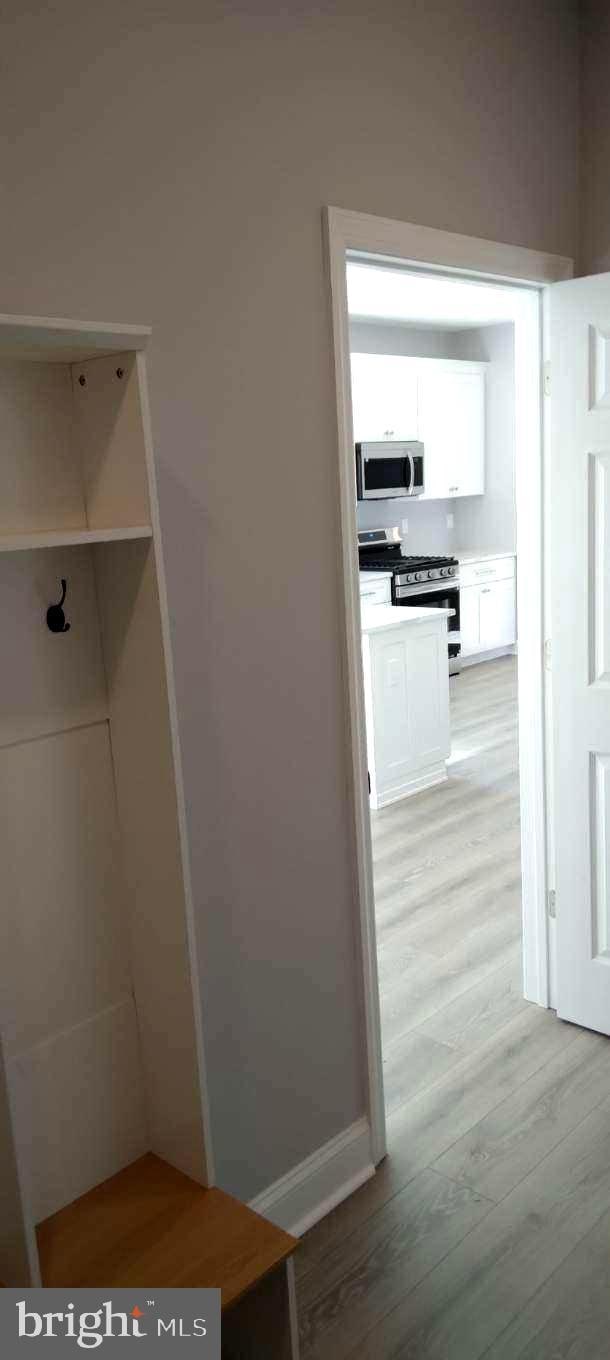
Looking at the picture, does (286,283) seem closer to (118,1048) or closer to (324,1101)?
(118,1048)

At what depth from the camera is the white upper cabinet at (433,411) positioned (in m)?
7.11

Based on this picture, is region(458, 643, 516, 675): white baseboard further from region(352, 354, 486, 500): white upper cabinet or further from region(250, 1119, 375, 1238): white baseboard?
region(250, 1119, 375, 1238): white baseboard

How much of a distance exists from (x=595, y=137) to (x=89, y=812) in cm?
224

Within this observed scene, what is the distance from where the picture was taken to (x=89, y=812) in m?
1.67

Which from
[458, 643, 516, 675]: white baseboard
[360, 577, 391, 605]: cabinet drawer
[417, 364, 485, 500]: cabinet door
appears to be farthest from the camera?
[458, 643, 516, 675]: white baseboard

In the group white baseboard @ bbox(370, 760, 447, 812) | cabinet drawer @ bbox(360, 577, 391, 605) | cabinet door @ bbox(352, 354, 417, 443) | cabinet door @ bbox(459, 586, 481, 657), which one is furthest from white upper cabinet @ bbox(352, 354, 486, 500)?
white baseboard @ bbox(370, 760, 447, 812)

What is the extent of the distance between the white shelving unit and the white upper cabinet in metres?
5.58

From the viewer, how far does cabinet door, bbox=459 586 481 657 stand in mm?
7826

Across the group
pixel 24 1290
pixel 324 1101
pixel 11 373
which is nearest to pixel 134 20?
pixel 11 373

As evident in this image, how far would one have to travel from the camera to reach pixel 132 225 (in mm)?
1614

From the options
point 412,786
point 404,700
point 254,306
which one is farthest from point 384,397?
point 254,306

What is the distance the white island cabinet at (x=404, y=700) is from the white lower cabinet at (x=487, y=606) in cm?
247

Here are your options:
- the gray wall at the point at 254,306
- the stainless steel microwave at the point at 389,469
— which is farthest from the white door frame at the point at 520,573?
the stainless steel microwave at the point at 389,469

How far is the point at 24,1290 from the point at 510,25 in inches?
108
